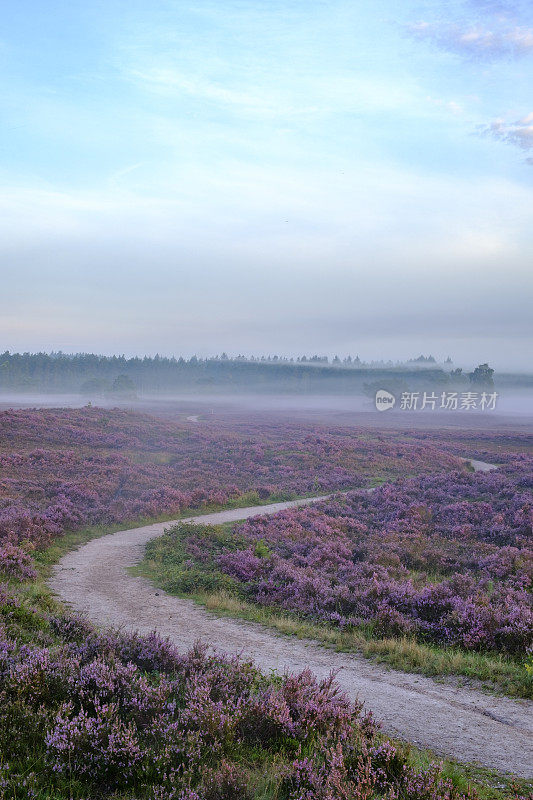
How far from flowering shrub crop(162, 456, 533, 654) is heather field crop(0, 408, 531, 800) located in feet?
0.23

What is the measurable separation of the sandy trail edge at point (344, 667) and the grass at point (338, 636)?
1.19ft

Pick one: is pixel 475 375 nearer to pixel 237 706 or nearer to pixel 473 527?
pixel 473 527

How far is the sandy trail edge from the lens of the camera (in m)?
6.88

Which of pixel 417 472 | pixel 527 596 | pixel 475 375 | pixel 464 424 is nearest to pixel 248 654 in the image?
→ pixel 527 596

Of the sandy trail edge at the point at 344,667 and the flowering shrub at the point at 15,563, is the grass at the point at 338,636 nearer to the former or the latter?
the sandy trail edge at the point at 344,667

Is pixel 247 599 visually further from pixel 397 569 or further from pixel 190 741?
pixel 190 741

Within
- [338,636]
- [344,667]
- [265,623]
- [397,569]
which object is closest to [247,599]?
[265,623]

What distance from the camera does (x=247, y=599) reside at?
14750mm

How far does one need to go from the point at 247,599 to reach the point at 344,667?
544 centimetres

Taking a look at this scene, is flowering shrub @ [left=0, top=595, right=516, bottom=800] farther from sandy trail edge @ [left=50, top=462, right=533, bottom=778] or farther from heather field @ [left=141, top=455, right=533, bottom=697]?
heather field @ [left=141, top=455, right=533, bottom=697]

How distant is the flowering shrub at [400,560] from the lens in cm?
1219

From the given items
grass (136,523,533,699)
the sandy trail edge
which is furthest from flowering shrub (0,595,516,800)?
grass (136,523,533,699)

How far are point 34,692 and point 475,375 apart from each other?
572 feet

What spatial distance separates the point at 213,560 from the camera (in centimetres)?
1794
